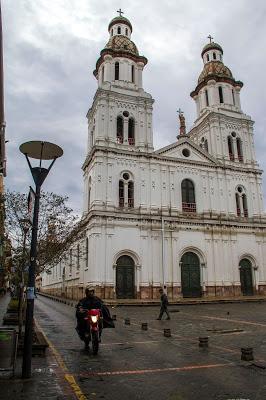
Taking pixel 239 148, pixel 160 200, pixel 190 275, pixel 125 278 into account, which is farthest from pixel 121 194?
pixel 239 148

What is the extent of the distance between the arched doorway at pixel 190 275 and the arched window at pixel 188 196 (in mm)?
4512

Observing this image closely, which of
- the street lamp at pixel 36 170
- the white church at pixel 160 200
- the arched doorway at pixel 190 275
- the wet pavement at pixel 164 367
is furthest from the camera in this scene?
the arched doorway at pixel 190 275

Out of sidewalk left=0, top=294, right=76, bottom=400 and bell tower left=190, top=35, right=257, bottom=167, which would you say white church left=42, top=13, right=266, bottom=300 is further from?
sidewalk left=0, top=294, right=76, bottom=400

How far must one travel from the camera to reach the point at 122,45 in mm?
39281

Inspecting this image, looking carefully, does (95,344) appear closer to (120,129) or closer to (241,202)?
(120,129)

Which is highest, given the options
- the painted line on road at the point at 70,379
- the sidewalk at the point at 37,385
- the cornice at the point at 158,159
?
the cornice at the point at 158,159

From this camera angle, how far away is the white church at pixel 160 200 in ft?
103

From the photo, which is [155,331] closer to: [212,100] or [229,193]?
[229,193]

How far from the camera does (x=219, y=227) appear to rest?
3491 centimetres

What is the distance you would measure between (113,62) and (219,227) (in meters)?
20.6

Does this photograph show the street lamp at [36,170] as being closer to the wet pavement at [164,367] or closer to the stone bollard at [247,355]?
the wet pavement at [164,367]

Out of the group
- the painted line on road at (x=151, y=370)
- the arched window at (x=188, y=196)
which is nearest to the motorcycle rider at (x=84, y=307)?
the painted line on road at (x=151, y=370)

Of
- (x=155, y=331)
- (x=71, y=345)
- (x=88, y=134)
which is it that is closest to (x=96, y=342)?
(x=71, y=345)

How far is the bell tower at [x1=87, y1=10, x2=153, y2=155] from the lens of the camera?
34.8 metres
